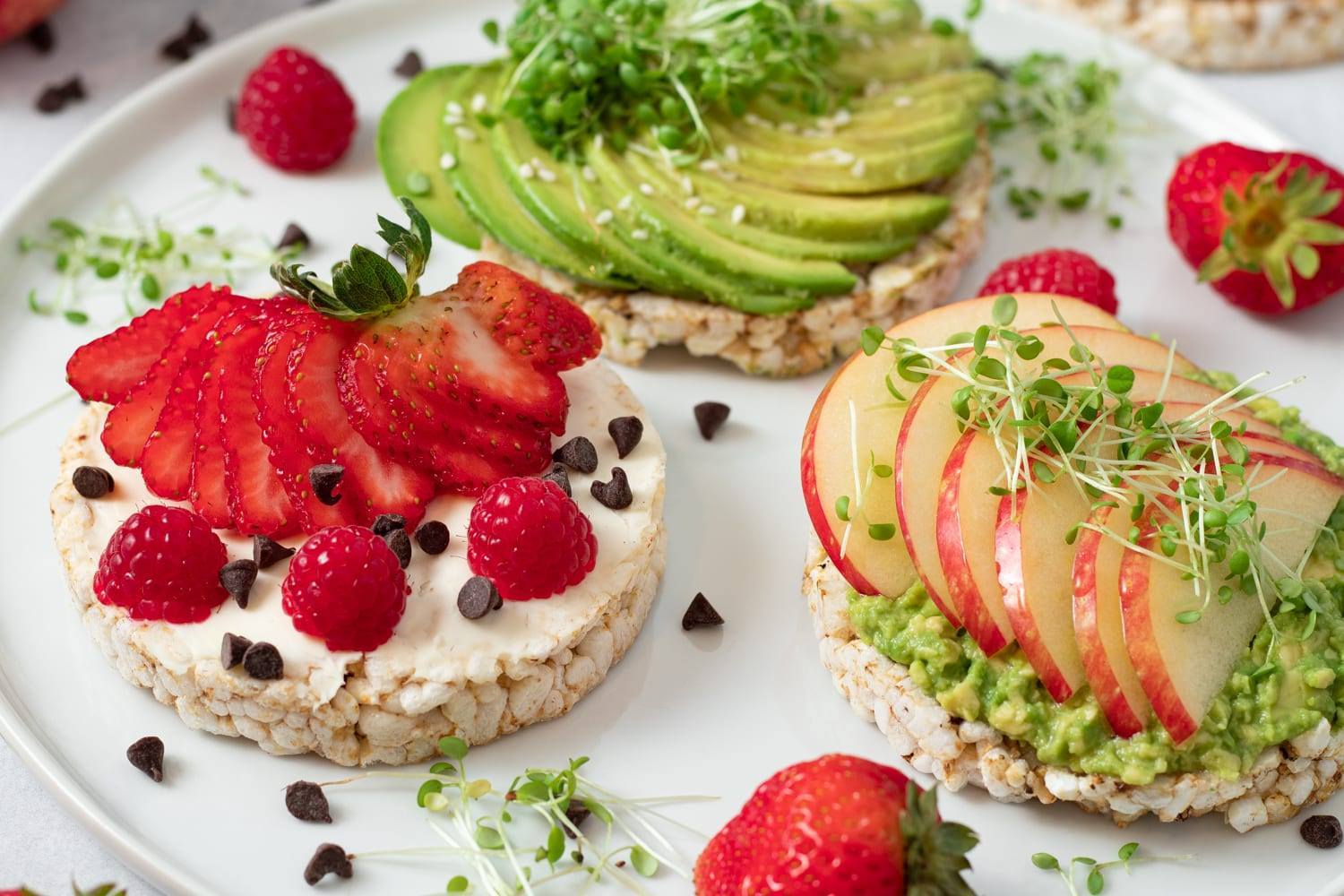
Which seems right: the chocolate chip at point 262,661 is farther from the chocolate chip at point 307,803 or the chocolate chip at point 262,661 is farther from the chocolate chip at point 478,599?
the chocolate chip at point 478,599

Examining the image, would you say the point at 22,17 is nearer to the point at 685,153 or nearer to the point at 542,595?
the point at 685,153

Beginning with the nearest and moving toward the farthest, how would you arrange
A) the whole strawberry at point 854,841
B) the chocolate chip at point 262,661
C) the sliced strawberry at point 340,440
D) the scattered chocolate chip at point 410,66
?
the whole strawberry at point 854,841, the chocolate chip at point 262,661, the sliced strawberry at point 340,440, the scattered chocolate chip at point 410,66

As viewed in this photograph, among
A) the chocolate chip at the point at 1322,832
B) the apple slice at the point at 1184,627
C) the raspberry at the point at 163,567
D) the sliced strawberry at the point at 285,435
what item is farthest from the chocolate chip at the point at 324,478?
the chocolate chip at the point at 1322,832

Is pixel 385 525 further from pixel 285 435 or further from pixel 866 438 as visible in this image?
pixel 866 438

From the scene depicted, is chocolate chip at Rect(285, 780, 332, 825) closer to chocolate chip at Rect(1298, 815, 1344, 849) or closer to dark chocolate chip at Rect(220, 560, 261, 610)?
dark chocolate chip at Rect(220, 560, 261, 610)

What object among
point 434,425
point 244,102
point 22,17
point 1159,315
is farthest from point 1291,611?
point 22,17
